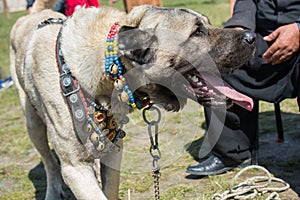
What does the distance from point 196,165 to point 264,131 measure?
3.93ft

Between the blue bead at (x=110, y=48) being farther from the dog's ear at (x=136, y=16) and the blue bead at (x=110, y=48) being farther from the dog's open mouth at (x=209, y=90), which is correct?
the dog's open mouth at (x=209, y=90)

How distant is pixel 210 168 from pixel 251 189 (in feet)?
1.75

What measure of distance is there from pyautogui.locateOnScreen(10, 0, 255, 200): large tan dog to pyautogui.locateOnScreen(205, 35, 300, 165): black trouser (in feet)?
2.62

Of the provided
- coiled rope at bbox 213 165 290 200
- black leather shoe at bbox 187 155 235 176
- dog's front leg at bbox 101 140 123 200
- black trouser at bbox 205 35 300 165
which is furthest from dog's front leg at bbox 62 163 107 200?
black trouser at bbox 205 35 300 165

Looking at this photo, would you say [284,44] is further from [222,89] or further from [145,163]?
[145,163]

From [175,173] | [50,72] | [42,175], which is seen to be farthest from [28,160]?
[50,72]

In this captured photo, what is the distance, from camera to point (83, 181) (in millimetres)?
2859

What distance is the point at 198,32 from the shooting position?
279 centimetres

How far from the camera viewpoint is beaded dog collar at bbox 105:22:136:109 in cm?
267

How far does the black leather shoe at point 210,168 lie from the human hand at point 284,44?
1.06 metres

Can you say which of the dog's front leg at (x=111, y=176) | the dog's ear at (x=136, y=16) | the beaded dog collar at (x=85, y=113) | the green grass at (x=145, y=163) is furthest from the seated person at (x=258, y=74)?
the beaded dog collar at (x=85, y=113)

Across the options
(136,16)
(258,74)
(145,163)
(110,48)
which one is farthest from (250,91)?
(110,48)

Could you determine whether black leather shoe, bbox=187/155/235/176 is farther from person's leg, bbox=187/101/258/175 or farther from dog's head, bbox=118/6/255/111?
dog's head, bbox=118/6/255/111

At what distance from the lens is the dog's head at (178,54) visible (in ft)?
8.73
